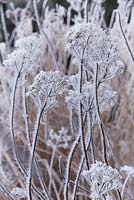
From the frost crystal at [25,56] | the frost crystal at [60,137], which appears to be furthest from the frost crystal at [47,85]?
the frost crystal at [60,137]

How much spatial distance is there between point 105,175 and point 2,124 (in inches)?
35.5

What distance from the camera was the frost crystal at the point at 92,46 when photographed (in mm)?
589

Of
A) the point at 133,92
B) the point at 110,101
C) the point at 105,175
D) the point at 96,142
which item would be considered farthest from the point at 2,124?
the point at 105,175

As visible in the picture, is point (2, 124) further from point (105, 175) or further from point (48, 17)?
point (105, 175)

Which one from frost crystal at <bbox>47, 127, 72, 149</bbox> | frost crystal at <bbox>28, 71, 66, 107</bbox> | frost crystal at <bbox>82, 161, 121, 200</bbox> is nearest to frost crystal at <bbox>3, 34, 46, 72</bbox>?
frost crystal at <bbox>28, 71, 66, 107</bbox>

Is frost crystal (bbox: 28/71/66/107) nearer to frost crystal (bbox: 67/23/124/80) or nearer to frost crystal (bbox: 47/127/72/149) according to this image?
frost crystal (bbox: 67/23/124/80)

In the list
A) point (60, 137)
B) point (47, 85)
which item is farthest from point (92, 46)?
point (60, 137)

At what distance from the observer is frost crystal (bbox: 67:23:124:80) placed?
0.59 m

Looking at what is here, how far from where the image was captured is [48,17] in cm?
153

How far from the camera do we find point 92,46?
1.94ft

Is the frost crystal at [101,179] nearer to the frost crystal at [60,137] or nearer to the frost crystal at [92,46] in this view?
the frost crystal at [92,46]

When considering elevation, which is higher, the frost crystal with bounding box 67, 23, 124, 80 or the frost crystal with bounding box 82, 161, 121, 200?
the frost crystal with bounding box 67, 23, 124, 80

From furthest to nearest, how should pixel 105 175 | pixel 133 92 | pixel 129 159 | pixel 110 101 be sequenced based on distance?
pixel 133 92 → pixel 129 159 → pixel 110 101 → pixel 105 175

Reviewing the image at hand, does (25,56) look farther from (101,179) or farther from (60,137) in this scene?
(60,137)
